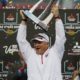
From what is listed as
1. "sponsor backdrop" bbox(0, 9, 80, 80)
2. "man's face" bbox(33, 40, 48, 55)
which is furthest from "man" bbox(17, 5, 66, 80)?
"sponsor backdrop" bbox(0, 9, 80, 80)

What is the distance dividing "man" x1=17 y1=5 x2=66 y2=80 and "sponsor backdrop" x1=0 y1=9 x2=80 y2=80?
230cm

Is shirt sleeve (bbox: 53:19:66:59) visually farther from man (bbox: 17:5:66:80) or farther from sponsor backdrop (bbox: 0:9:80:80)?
sponsor backdrop (bbox: 0:9:80:80)

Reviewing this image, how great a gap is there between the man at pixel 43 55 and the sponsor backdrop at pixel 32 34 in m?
2.30

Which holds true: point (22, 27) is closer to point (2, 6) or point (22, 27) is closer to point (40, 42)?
point (40, 42)

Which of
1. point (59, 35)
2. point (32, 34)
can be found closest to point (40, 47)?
point (59, 35)

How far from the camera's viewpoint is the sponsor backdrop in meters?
6.72

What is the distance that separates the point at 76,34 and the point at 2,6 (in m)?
1.23

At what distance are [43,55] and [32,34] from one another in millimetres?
2387

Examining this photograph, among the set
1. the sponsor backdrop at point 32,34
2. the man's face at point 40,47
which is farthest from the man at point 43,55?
the sponsor backdrop at point 32,34

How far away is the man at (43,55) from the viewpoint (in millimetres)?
4328

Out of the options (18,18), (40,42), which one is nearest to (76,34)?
(18,18)

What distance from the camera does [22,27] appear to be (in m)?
4.39

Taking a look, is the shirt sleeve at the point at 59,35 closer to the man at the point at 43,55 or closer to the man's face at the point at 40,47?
the man at the point at 43,55

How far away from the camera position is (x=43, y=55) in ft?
14.4
